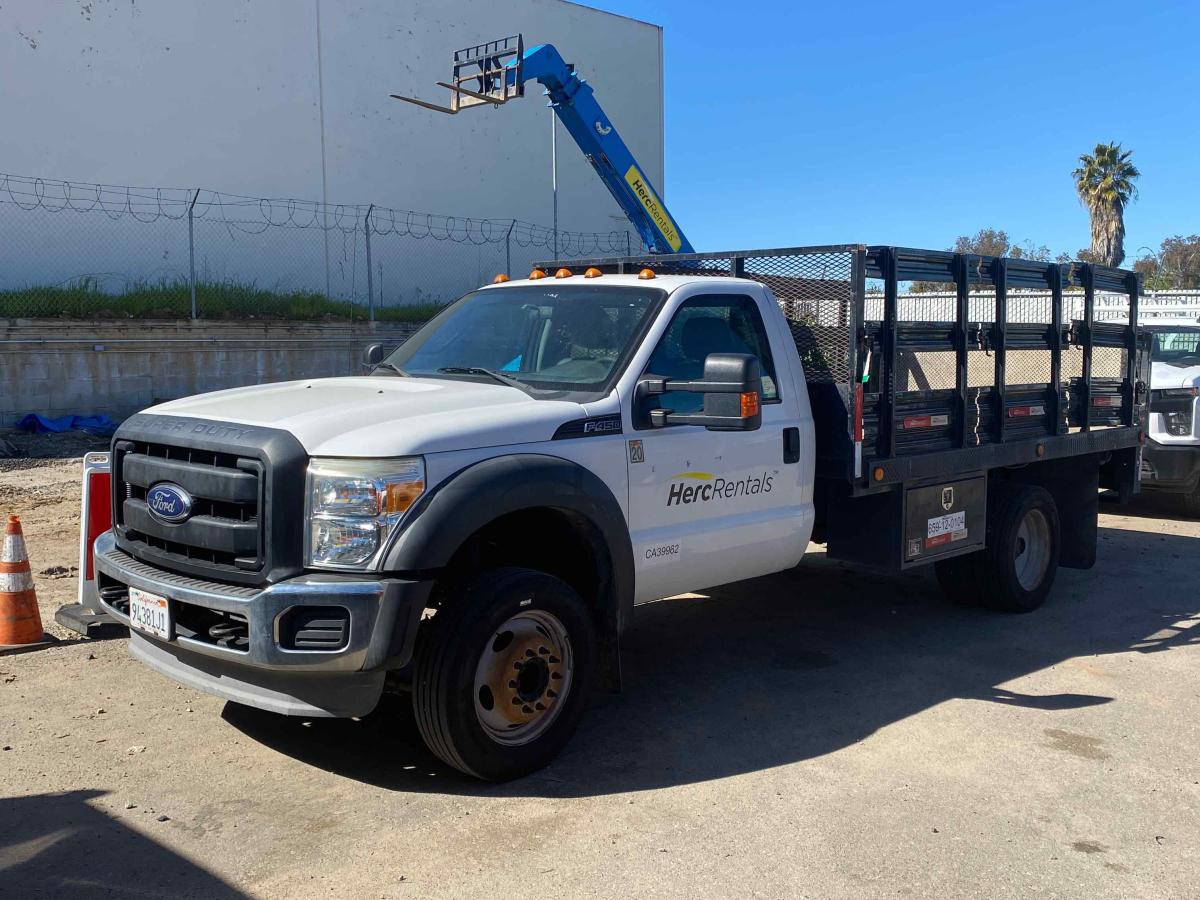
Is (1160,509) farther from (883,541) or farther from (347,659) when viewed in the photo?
(347,659)

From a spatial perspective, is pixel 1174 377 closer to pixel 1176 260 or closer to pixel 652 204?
pixel 652 204

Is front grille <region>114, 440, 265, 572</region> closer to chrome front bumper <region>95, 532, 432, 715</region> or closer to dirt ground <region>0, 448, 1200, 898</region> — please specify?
chrome front bumper <region>95, 532, 432, 715</region>

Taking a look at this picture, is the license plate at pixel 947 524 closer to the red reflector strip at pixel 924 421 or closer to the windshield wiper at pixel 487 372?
the red reflector strip at pixel 924 421

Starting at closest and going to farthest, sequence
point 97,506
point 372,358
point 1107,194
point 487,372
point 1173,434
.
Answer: point 487,372
point 97,506
point 372,358
point 1173,434
point 1107,194

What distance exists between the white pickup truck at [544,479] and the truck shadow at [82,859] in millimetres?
622

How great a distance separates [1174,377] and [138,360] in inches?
512

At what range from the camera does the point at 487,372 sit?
528cm

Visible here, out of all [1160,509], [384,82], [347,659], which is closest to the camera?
[347,659]

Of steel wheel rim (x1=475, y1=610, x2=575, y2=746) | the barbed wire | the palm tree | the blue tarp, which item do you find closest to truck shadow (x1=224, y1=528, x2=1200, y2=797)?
steel wheel rim (x1=475, y1=610, x2=575, y2=746)

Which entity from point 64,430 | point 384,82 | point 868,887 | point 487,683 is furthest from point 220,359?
point 868,887

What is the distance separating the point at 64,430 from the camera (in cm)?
1455

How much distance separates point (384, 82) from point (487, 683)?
65.9 feet

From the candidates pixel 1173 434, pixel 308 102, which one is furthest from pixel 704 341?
pixel 308 102

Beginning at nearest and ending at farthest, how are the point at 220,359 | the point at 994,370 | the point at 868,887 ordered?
the point at 868,887 → the point at 994,370 → the point at 220,359
